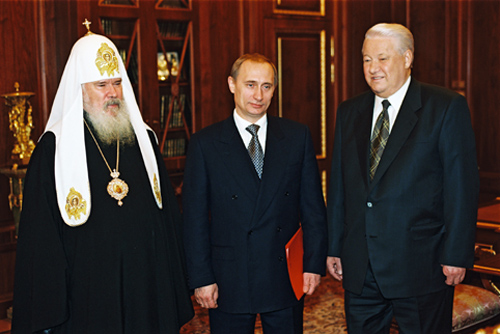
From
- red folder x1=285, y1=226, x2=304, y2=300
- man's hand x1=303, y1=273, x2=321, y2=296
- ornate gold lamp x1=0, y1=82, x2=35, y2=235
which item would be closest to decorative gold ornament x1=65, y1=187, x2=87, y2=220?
red folder x1=285, y1=226, x2=304, y2=300

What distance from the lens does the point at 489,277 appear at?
3.74 m

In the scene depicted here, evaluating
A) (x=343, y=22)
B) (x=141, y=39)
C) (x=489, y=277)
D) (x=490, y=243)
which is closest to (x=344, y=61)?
(x=343, y=22)

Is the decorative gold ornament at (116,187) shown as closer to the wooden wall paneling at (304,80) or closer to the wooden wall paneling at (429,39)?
the wooden wall paneling at (304,80)

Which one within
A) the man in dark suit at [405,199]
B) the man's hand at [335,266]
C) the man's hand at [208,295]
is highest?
the man in dark suit at [405,199]

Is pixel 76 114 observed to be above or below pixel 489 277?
above

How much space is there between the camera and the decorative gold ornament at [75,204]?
248 centimetres

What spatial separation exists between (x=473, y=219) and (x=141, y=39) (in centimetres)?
366

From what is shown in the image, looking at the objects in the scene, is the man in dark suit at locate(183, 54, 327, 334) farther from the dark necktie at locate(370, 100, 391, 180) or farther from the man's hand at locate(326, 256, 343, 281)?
the dark necktie at locate(370, 100, 391, 180)

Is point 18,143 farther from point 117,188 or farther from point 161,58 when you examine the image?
point 117,188

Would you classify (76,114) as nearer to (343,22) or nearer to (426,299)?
(426,299)

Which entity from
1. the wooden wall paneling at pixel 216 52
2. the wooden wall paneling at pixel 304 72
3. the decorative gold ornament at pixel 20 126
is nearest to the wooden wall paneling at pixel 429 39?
the wooden wall paneling at pixel 304 72

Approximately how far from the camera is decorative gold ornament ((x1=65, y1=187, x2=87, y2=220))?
2.48 meters

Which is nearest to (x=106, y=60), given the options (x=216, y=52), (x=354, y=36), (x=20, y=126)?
(x=20, y=126)

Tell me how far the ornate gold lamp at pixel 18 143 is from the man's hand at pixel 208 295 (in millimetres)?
2283
